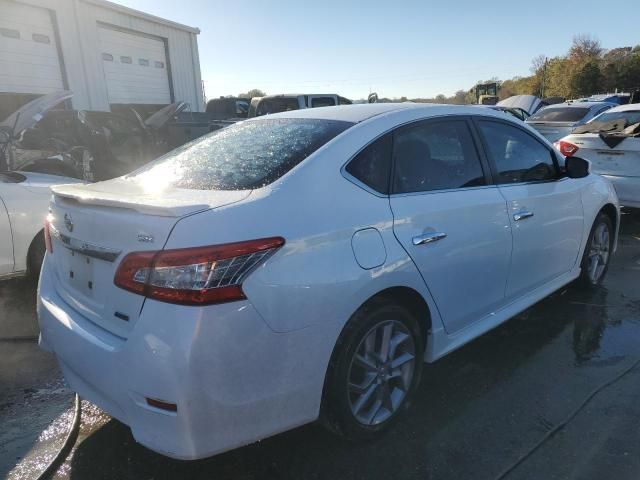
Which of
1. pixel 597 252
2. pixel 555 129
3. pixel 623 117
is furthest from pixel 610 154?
pixel 555 129

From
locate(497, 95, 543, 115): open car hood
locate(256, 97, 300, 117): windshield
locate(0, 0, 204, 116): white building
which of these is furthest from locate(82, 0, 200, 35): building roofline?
locate(497, 95, 543, 115): open car hood

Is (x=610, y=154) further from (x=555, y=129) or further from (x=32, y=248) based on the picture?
(x=32, y=248)

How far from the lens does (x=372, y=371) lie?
2.50 m

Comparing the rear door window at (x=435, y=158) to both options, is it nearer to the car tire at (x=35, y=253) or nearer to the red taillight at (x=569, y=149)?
the car tire at (x=35, y=253)

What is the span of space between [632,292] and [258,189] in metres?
3.95

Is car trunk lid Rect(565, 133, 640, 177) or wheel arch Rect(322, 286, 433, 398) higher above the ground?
car trunk lid Rect(565, 133, 640, 177)

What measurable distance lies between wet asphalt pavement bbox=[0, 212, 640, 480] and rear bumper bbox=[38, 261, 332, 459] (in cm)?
46

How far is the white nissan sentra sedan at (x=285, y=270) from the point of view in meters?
1.87

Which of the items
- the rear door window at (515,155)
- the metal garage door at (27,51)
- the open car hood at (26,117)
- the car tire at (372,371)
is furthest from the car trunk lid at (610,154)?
the metal garage door at (27,51)

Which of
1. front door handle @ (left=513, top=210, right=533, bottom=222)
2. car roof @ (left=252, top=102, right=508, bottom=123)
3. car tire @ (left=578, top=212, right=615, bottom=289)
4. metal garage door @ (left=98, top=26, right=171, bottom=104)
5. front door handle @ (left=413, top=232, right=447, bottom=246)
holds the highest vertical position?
metal garage door @ (left=98, top=26, right=171, bottom=104)

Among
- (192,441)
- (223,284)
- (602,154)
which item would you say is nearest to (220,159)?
(223,284)

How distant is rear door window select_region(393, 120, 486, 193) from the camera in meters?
2.66

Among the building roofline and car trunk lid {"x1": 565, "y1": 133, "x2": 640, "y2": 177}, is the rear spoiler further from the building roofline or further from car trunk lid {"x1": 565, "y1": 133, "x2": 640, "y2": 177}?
the building roofline

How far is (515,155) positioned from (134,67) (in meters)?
15.7
